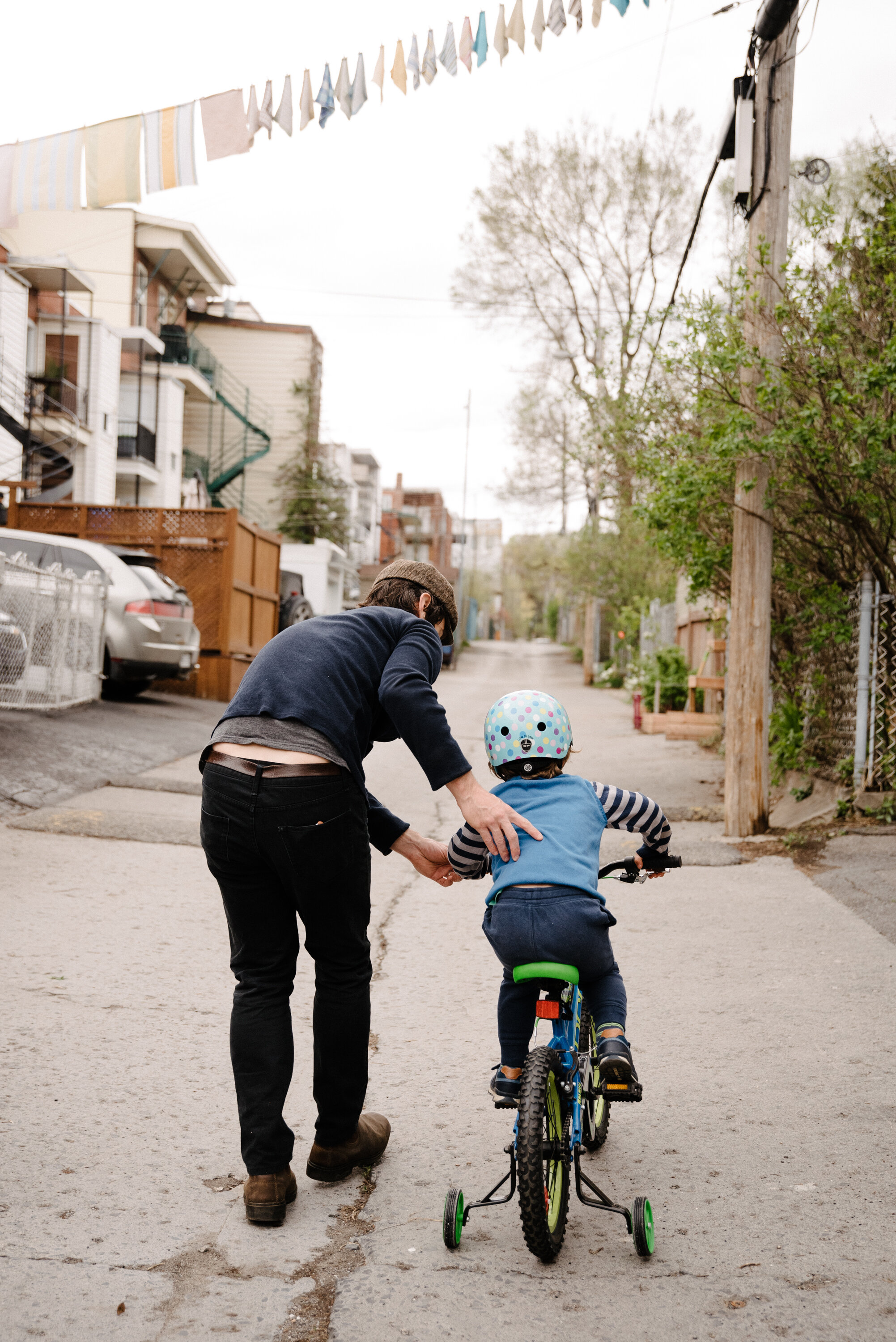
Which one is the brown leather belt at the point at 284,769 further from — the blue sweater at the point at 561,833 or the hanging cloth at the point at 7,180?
the hanging cloth at the point at 7,180

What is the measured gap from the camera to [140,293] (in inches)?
1308

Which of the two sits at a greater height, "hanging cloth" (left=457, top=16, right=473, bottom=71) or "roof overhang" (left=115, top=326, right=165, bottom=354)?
"roof overhang" (left=115, top=326, right=165, bottom=354)

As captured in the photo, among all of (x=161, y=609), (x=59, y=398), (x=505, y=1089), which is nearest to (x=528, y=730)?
(x=505, y=1089)

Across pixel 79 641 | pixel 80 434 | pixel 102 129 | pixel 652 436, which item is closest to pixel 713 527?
pixel 652 436

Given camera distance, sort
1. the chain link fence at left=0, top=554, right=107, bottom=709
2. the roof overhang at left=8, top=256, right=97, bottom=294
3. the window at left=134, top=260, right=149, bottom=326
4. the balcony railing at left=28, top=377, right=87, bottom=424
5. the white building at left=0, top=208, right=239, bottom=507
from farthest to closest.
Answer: the window at left=134, top=260, right=149, bottom=326 → the white building at left=0, top=208, right=239, bottom=507 → the balcony railing at left=28, top=377, right=87, bottom=424 → the roof overhang at left=8, top=256, right=97, bottom=294 → the chain link fence at left=0, top=554, right=107, bottom=709

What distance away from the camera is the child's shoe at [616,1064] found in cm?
294

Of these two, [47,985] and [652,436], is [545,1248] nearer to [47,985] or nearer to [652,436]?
[47,985]

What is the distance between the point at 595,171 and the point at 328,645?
2894 centimetres

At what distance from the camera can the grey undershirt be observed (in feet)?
9.68

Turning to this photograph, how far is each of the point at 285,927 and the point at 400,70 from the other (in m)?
7.23

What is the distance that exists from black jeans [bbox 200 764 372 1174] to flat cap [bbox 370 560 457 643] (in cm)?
65

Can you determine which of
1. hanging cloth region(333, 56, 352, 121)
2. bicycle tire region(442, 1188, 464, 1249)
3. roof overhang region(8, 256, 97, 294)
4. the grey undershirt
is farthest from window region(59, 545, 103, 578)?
roof overhang region(8, 256, 97, 294)

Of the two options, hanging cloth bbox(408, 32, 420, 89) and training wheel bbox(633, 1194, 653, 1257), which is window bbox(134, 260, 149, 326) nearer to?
hanging cloth bbox(408, 32, 420, 89)

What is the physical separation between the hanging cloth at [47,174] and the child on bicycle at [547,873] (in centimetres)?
721
